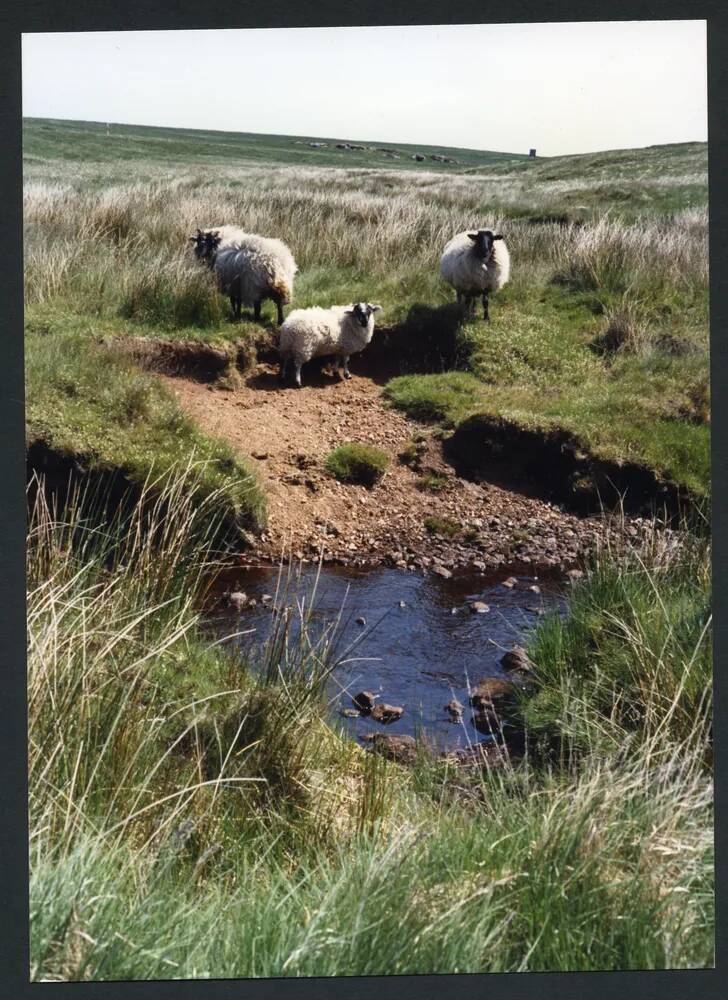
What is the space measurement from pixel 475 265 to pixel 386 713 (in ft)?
7.15

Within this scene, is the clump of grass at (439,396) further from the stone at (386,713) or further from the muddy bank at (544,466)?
the stone at (386,713)

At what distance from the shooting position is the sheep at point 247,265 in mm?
5586

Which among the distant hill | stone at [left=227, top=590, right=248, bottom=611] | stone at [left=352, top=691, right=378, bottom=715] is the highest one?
the distant hill

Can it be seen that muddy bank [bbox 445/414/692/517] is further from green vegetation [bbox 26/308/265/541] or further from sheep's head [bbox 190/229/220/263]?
sheep's head [bbox 190/229/220/263]

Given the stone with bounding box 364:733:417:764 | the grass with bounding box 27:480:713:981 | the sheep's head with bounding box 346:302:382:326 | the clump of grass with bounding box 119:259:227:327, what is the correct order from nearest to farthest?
the grass with bounding box 27:480:713:981 → the stone with bounding box 364:733:417:764 → the clump of grass with bounding box 119:259:227:327 → the sheep's head with bounding box 346:302:382:326

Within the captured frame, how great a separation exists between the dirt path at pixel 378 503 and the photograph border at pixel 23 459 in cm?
141

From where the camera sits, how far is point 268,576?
462cm

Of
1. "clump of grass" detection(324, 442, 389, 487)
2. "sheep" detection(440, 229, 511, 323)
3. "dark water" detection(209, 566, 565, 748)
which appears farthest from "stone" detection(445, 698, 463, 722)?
"sheep" detection(440, 229, 511, 323)

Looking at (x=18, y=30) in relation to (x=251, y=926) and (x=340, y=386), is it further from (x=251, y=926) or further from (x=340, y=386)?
(x=251, y=926)

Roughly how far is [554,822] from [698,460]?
1.88m

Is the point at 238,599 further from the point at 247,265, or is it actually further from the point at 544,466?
the point at 247,265

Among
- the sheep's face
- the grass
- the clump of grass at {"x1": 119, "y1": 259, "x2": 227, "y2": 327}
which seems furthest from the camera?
the sheep's face

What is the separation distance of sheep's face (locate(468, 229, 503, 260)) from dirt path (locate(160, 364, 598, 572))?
0.98m

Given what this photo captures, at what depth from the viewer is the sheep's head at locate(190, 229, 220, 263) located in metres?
5.54
